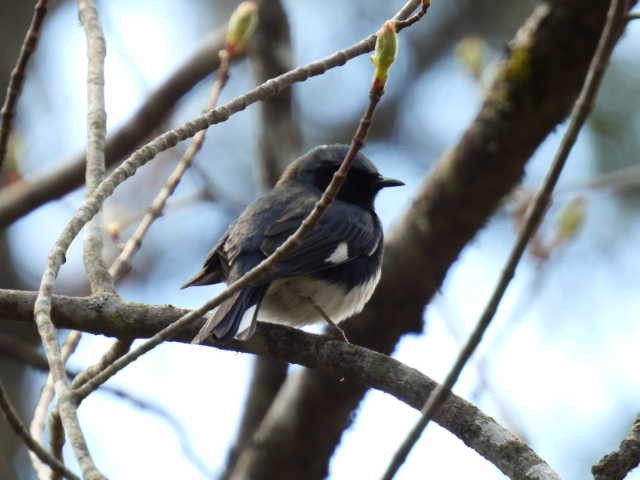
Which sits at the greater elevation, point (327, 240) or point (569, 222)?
point (569, 222)

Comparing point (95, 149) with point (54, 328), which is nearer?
point (54, 328)

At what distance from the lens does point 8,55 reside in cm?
906

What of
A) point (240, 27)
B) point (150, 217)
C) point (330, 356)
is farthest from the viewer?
point (240, 27)

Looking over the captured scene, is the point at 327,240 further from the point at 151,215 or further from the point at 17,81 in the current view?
the point at 17,81

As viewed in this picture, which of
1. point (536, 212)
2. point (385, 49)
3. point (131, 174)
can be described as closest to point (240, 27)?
point (131, 174)

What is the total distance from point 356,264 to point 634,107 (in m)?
5.79

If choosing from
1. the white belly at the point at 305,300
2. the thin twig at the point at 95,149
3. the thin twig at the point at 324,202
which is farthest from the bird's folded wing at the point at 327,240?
the thin twig at the point at 324,202

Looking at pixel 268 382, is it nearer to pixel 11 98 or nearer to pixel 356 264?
pixel 356 264

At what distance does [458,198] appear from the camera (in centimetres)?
539

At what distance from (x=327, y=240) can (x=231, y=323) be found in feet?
3.94

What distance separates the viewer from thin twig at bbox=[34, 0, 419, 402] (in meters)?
2.63

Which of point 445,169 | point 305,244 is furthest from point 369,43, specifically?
point 445,169

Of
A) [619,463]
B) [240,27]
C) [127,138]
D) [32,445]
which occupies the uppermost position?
[127,138]

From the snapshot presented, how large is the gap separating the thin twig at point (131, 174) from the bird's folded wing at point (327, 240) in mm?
1227
